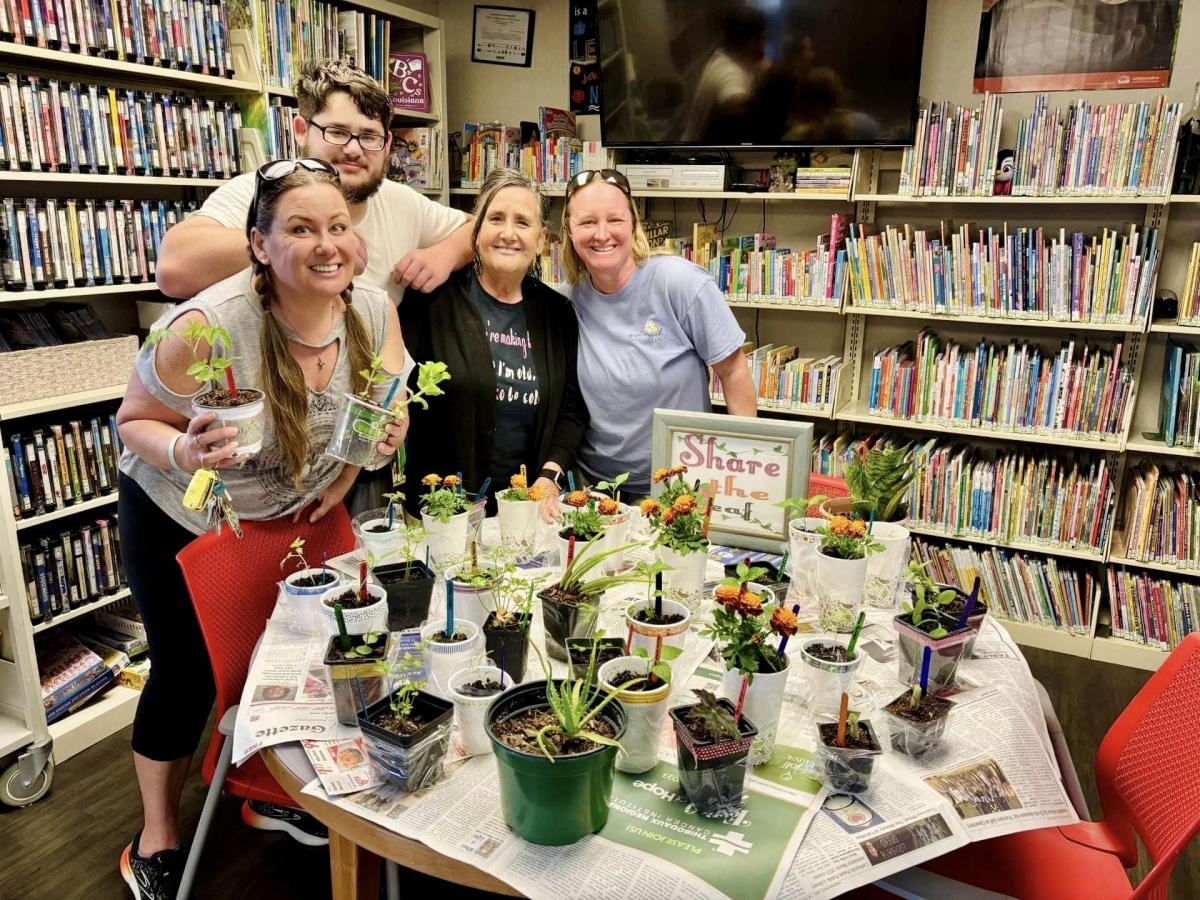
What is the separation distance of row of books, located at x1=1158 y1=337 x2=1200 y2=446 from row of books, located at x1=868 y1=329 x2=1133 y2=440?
0.13 meters

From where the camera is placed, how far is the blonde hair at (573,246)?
7.47 ft

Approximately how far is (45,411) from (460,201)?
7.37ft

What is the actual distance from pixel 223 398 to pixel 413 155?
2.64 metres

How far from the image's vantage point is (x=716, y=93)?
3.41 meters

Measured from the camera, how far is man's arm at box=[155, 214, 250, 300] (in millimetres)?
1776

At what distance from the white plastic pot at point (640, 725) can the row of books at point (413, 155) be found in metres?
3.12

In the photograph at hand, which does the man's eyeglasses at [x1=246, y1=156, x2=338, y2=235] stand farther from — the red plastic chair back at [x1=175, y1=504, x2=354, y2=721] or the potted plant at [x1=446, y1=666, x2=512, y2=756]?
the potted plant at [x1=446, y1=666, x2=512, y2=756]

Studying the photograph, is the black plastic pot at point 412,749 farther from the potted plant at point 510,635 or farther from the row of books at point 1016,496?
the row of books at point 1016,496

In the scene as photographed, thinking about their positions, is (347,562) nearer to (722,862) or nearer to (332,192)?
(332,192)

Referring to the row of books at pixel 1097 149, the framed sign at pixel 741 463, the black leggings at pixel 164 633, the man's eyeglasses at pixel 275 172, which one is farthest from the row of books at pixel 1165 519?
the black leggings at pixel 164 633

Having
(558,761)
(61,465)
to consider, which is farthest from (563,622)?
(61,465)

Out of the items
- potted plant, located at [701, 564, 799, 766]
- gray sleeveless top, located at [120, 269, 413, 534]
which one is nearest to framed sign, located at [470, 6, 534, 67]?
gray sleeveless top, located at [120, 269, 413, 534]

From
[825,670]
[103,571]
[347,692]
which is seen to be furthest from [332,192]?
[103,571]

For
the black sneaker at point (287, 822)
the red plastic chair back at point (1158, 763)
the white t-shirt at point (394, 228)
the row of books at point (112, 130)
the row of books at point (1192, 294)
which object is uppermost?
the row of books at point (112, 130)
